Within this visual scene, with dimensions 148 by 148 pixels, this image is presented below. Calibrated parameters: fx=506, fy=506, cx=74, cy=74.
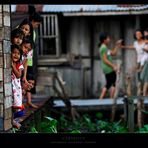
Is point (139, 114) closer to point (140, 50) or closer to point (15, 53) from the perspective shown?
point (140, 50)

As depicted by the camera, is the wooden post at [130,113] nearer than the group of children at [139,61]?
Yes

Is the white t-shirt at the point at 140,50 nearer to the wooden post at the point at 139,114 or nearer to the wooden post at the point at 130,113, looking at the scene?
the wooden post at the point at 139,114

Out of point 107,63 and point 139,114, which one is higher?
point 107,63

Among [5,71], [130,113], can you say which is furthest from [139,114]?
[5,71]

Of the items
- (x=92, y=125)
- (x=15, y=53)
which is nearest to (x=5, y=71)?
(x=15, y=53)

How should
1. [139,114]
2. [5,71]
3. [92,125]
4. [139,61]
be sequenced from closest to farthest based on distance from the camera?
1. [5,71]
2. [92,125]
3. [139,114]
4. [139,61]

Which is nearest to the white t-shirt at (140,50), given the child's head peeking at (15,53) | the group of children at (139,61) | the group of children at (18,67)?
the group of children at (139,61)

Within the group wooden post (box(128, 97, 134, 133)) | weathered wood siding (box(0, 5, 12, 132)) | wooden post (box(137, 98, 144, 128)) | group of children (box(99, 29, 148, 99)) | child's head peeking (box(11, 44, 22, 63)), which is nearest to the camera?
weathered wood siding (box(0, 5, 12, 132))

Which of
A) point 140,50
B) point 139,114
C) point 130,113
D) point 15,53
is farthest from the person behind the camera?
point 140,50

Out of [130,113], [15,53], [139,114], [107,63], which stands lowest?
[139,114]

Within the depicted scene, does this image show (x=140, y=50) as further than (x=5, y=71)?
Yes

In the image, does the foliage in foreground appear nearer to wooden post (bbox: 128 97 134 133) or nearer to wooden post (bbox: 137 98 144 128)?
wooden post (bbox: 128 97 134 133)

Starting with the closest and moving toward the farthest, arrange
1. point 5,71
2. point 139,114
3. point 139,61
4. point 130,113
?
point 5,71, point 130,113, point 139,114, point 139,61

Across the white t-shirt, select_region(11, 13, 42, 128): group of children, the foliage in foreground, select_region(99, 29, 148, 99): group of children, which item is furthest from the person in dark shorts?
select_region(11, 13, 42, 128): group of children
